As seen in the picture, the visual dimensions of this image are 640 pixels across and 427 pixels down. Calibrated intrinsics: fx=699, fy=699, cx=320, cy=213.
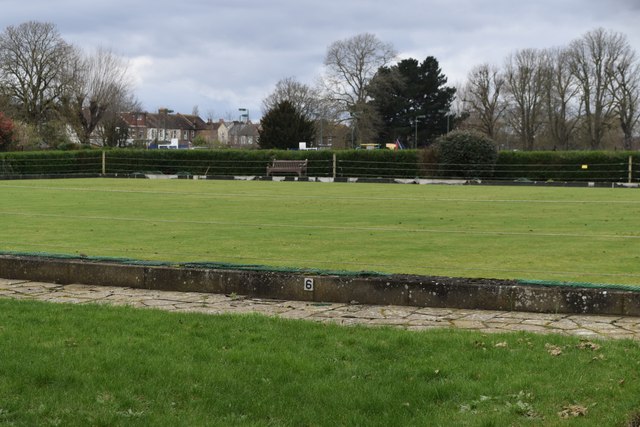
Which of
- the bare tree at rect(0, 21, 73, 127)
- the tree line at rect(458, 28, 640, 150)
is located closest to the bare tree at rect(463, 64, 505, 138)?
the tree line at rect(458, 28, 640, 150)

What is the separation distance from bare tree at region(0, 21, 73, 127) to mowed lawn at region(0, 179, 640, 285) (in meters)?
49.3

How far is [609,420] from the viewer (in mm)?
3617

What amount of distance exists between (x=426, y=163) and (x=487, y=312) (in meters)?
32.3

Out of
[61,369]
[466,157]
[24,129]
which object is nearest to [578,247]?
[61,369]

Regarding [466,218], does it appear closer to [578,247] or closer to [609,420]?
[578,247]

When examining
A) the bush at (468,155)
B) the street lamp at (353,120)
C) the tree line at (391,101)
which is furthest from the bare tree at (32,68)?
the bush at (468,155)

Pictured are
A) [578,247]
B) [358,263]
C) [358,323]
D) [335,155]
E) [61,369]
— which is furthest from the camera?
[335,155]

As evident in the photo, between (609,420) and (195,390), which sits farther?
(195,390)

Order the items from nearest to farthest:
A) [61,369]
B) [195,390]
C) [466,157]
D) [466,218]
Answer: [195,390], [61,369], [466,218], [466,157]

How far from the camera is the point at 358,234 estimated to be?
12.4 m

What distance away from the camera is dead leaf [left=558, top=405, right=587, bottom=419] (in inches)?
146

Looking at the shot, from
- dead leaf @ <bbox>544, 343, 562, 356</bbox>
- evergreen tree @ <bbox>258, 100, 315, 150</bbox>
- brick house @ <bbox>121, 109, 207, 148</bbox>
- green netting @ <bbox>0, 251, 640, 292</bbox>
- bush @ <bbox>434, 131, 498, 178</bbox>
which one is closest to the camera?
dead leaf @ <bbox>544, 343, 562, 356</bbox>

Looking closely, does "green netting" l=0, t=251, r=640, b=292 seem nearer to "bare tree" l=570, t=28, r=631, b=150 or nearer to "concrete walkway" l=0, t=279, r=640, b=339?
"concrete walkway" l=0, t=279, r=640, b=339

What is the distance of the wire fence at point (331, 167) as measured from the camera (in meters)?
36.8
